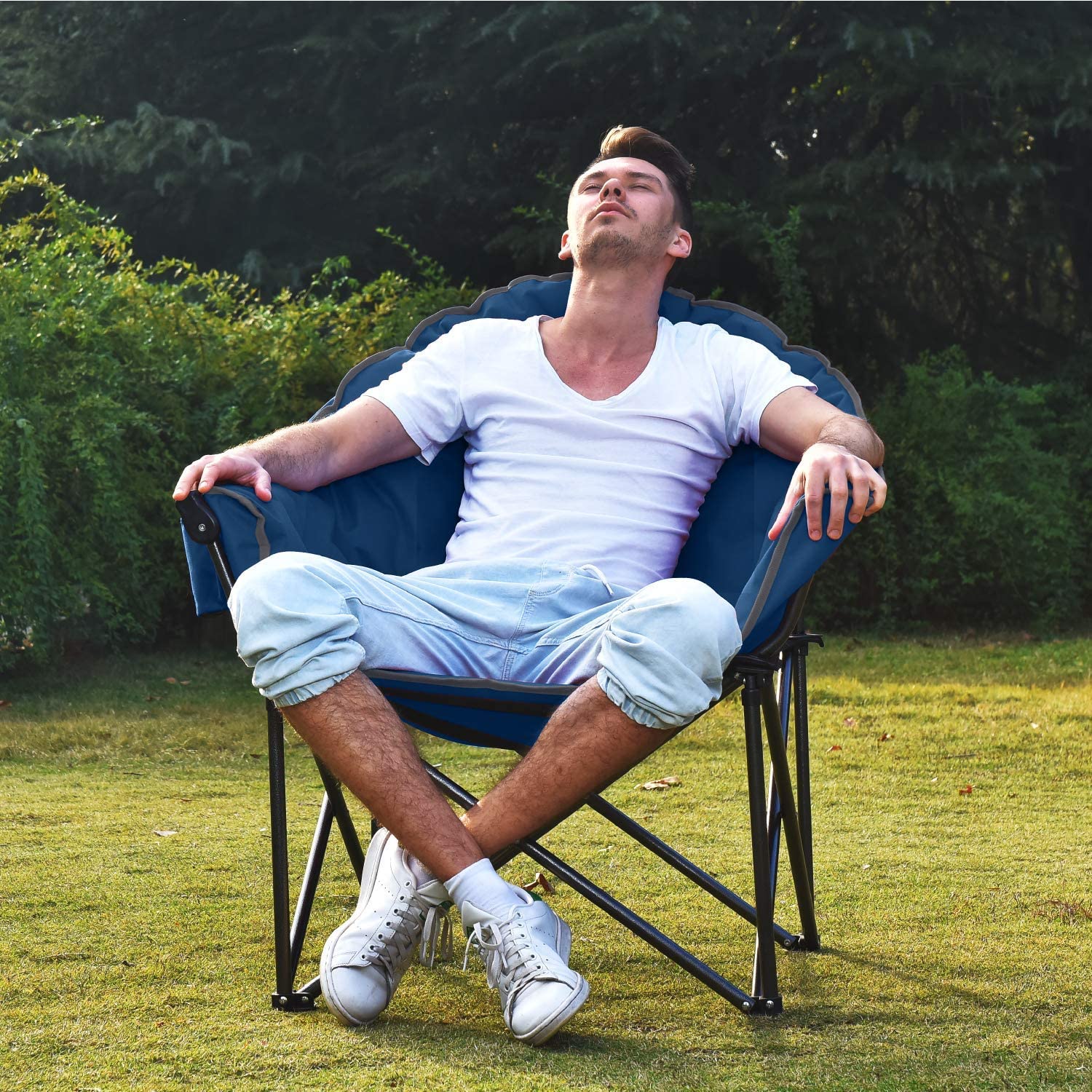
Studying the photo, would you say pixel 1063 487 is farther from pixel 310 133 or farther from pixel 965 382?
pixel 310 133

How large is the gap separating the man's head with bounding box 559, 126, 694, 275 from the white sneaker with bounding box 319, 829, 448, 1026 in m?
1.22

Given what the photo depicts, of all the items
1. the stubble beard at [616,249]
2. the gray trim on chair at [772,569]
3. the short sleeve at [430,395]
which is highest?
the stubble beard at [616,249]

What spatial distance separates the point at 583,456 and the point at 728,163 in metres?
5.85

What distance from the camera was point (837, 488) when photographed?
1.91 meters

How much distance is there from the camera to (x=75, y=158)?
24.3 ft

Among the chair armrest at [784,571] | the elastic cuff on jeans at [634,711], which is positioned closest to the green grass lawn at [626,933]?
the elastic cuff on jeans at [634,711]

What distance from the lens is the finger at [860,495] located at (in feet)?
6.31

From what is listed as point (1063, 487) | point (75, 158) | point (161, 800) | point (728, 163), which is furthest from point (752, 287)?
point (161, 800)

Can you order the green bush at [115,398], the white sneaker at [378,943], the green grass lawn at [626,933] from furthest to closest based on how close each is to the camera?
the green bush at [115,398], the white sneaker at [378,943], the green grass lawn at [626,933]

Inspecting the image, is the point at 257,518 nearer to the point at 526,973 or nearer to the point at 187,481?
the point at 187,481

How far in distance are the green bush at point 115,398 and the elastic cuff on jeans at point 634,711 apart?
3352 mm

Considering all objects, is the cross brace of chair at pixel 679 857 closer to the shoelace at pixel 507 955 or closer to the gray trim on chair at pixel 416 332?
the shoelace at pixel 507 955

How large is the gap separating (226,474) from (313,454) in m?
0.29

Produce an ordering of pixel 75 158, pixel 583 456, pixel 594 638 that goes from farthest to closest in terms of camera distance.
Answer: pixel 75 158
pixel 583 456
pixel 594 638
